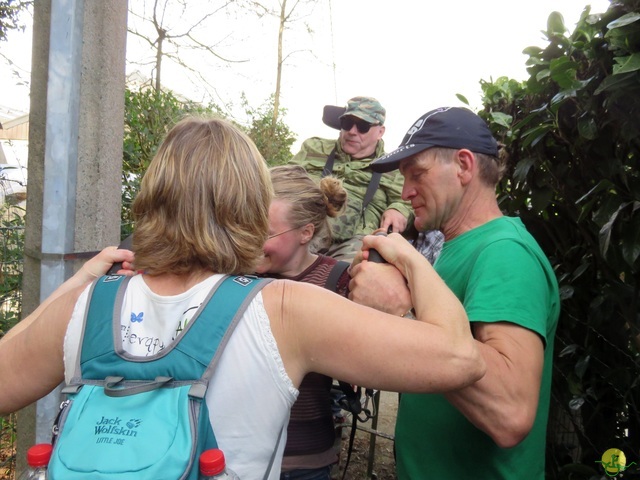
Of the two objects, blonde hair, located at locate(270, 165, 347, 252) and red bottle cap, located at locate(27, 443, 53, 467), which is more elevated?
blonde hair, located at locate(270, 165, 347, 252)

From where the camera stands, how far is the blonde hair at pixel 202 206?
1.29 metres

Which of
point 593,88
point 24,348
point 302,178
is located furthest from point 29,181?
point 593,88

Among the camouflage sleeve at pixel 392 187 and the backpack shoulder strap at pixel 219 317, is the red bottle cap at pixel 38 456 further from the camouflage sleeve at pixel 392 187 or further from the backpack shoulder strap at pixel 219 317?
the camouflage sleeve at pixel 392 187

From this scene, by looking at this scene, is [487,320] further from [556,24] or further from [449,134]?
[556,24]

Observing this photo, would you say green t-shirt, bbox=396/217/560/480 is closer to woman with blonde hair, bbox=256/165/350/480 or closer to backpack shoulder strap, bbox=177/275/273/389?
woman with blonde hair, bbox=256/165/350/480

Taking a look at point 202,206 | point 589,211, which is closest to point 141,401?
point 202,206

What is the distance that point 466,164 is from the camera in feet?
6.31

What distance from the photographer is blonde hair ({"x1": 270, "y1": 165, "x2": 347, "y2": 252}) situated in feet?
7.90

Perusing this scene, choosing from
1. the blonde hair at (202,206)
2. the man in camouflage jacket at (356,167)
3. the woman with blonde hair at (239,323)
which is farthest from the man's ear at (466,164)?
the man in camouflage jacket at (356,167)

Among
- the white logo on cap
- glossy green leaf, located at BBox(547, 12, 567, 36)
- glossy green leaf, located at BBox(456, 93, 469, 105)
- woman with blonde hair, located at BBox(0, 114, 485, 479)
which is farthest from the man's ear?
glossy green leaf, located at BBox(456, 93, 469, 105)

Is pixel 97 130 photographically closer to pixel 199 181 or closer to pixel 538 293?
pixel 199 181

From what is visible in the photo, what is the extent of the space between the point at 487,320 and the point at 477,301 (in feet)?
0.21

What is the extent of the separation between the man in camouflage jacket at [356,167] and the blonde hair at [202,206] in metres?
2.07

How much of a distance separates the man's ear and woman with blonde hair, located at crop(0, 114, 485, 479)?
642mm
